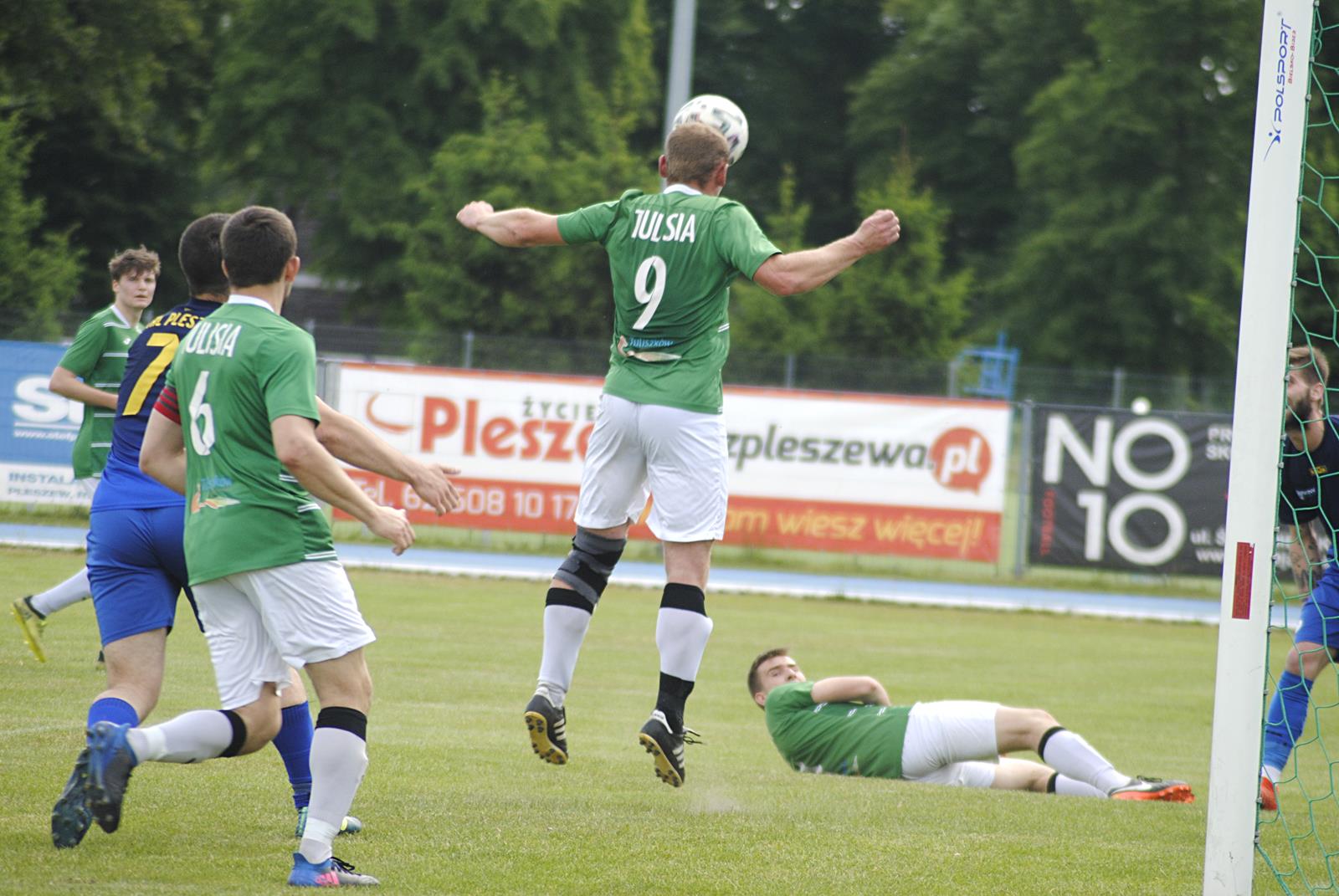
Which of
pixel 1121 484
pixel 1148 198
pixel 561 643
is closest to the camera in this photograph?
pixel 561 643

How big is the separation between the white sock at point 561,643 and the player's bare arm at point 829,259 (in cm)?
176

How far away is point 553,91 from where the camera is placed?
3909cm

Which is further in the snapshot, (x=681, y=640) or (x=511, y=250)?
(x=511, y=250)

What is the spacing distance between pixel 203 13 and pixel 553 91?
9.40m

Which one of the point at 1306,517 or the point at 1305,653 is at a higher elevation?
the point at 1306,517

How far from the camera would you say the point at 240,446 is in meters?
4.93

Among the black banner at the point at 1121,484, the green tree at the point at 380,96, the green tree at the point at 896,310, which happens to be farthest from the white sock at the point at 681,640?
the green tree at the point at 380,96

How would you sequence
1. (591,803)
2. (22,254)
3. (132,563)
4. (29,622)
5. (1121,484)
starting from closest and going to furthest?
(132,563) < (591,803) < (29,622) < (1121,484) < (22,254)

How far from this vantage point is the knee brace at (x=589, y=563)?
6766mm

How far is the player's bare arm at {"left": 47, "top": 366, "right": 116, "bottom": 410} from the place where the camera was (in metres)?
9.66

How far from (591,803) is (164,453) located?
2741 millimetres

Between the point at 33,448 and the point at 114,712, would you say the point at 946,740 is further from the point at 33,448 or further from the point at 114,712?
the point at 33,448

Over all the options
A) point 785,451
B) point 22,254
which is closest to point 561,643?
point 785,451

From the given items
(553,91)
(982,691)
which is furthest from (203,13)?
(982,691)
